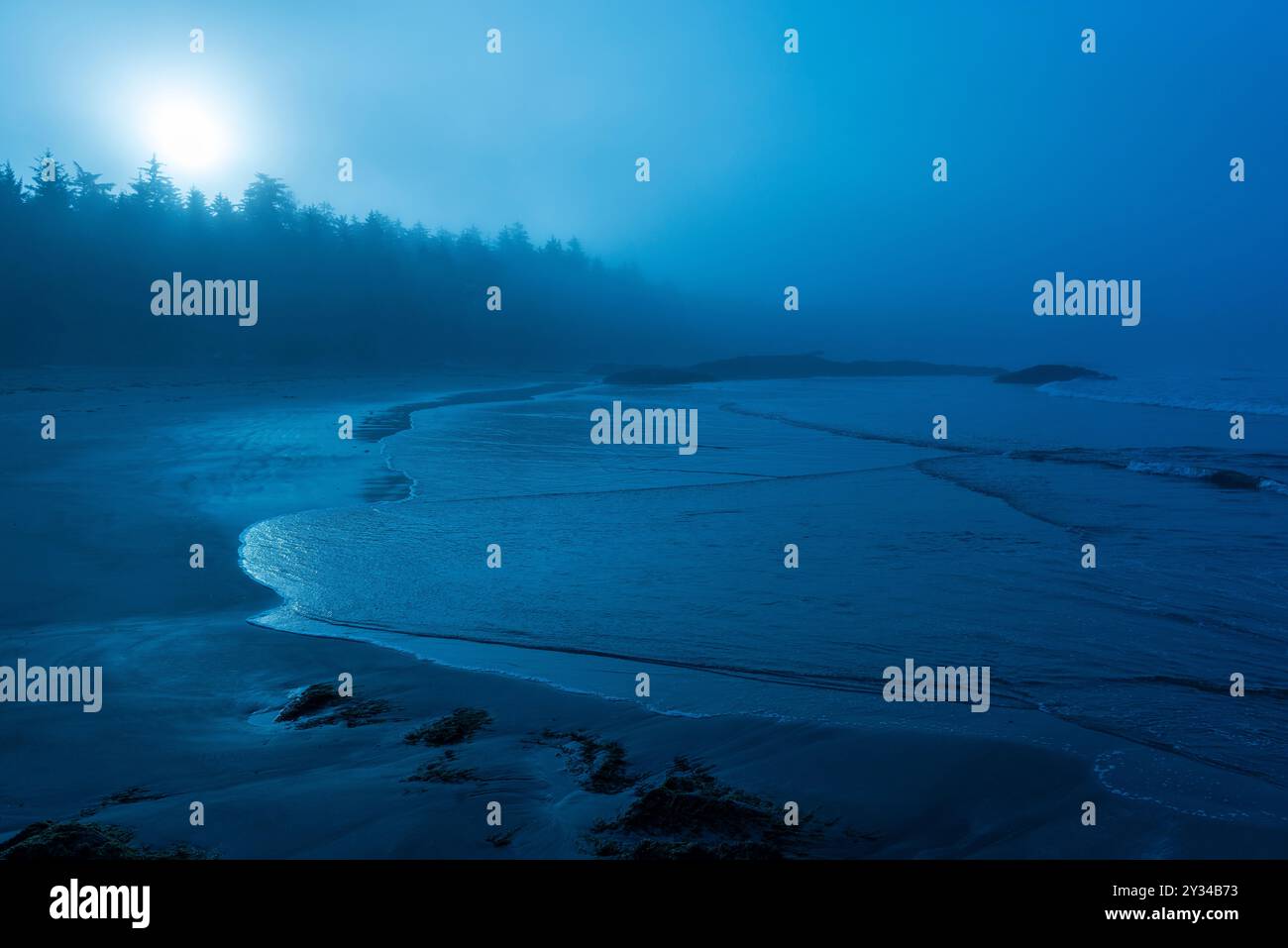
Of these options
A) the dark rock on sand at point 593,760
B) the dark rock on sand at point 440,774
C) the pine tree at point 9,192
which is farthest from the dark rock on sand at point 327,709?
the pine tree at point 9,192

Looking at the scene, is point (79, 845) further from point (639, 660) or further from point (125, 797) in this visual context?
point (639, 660)

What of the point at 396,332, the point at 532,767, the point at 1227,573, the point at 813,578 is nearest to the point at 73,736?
the point at 532,767

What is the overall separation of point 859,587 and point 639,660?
2.42 m

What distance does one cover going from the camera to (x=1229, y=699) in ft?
15.0

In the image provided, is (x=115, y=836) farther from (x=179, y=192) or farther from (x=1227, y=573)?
(x=179, y=192)

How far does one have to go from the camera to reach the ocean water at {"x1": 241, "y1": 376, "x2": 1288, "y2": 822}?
4473 mm

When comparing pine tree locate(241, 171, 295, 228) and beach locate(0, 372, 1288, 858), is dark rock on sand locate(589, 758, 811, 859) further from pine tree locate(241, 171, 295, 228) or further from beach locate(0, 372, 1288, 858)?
pine tree locate(241, 171, 295, 228)

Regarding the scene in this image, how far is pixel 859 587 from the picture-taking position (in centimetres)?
693

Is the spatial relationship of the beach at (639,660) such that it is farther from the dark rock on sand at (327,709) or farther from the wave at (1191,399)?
the wave at (1191,399)

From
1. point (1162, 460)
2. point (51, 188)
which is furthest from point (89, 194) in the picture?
point (1162, 460)

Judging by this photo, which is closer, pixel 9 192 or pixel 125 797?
pixel 125 797

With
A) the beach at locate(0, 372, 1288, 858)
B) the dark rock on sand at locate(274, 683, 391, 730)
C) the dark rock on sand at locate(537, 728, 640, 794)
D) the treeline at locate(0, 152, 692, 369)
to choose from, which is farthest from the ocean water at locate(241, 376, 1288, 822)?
the treeline at locate(0, 152, 692, 369)

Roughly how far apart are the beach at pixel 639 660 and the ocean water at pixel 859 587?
0.04m

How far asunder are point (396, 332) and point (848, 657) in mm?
57409
